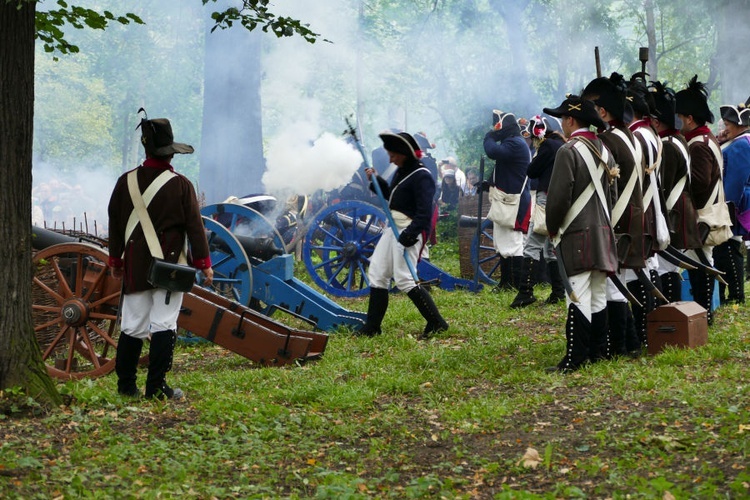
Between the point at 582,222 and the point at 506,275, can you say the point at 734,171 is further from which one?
the point at 582,222

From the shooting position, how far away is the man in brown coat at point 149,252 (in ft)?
19.2

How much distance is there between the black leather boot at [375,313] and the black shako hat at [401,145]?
1091 millimetres

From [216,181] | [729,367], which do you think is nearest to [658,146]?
[729,367]

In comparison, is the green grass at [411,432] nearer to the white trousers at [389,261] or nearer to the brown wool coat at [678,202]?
the brown wool coat at [678,202]

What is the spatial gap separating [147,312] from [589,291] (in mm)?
2622

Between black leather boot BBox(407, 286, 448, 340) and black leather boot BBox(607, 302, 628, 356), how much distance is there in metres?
1.85

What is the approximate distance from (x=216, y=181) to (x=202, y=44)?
7.96 meters

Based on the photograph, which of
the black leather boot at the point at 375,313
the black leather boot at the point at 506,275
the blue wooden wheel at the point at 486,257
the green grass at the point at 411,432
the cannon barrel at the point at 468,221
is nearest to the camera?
the green grass at the point at 411,432

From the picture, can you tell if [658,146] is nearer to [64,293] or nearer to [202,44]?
[64,293]

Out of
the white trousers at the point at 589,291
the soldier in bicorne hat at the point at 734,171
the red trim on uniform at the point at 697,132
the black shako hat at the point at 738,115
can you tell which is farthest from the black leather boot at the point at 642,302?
the black shako hat at the point at 738,115

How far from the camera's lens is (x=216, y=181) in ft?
57.2

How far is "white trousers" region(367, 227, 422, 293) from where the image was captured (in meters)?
8.25

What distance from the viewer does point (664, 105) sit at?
7.45 metres

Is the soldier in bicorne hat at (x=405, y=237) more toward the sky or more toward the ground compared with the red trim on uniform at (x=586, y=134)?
more toward the ground
